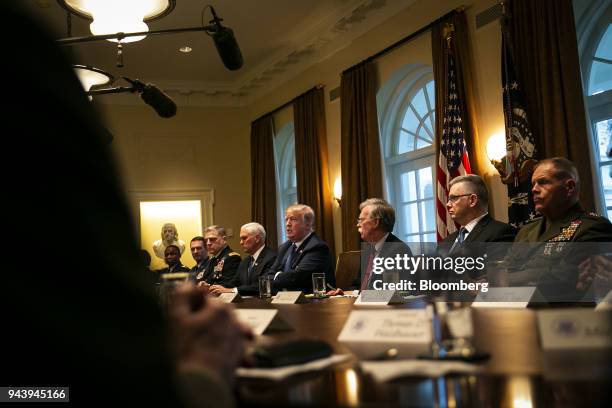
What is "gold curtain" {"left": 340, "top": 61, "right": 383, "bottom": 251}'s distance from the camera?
688cm

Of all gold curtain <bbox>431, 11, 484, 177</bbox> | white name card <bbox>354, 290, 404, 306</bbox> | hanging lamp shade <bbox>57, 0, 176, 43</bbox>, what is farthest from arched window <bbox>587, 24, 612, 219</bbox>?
hanging lamp shade <bbox>57, 0, 176, 43</bbox>

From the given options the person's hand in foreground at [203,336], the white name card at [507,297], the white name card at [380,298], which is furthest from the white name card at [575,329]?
the white name card at [380,298]

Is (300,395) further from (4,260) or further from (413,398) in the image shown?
(4,260)

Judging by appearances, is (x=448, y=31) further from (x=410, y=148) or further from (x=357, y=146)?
(x=357, y=146)

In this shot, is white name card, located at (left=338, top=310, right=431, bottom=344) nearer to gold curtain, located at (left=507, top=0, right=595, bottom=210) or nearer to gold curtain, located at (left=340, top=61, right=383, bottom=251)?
gold curtain, located at (left=507, top=0, right=595, bottom=210)

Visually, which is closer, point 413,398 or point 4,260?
point 4,260

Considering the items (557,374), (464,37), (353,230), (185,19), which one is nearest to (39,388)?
(557,374)

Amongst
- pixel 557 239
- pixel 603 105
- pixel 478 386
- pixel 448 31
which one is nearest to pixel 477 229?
pixel 557 239

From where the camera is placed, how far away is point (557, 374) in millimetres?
828

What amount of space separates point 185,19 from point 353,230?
3.28 m

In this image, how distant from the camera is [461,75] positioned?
562 centimetres

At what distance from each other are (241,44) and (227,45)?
5133 millimetres

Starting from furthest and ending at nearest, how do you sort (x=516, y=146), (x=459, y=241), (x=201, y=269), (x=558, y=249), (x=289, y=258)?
(x=201, y=269) → (x=289, y=258) → (x=516, y=146) → (x=459, y=241) → (x=558, y=249)

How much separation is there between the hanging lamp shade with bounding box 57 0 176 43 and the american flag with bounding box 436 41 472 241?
3.20 m
